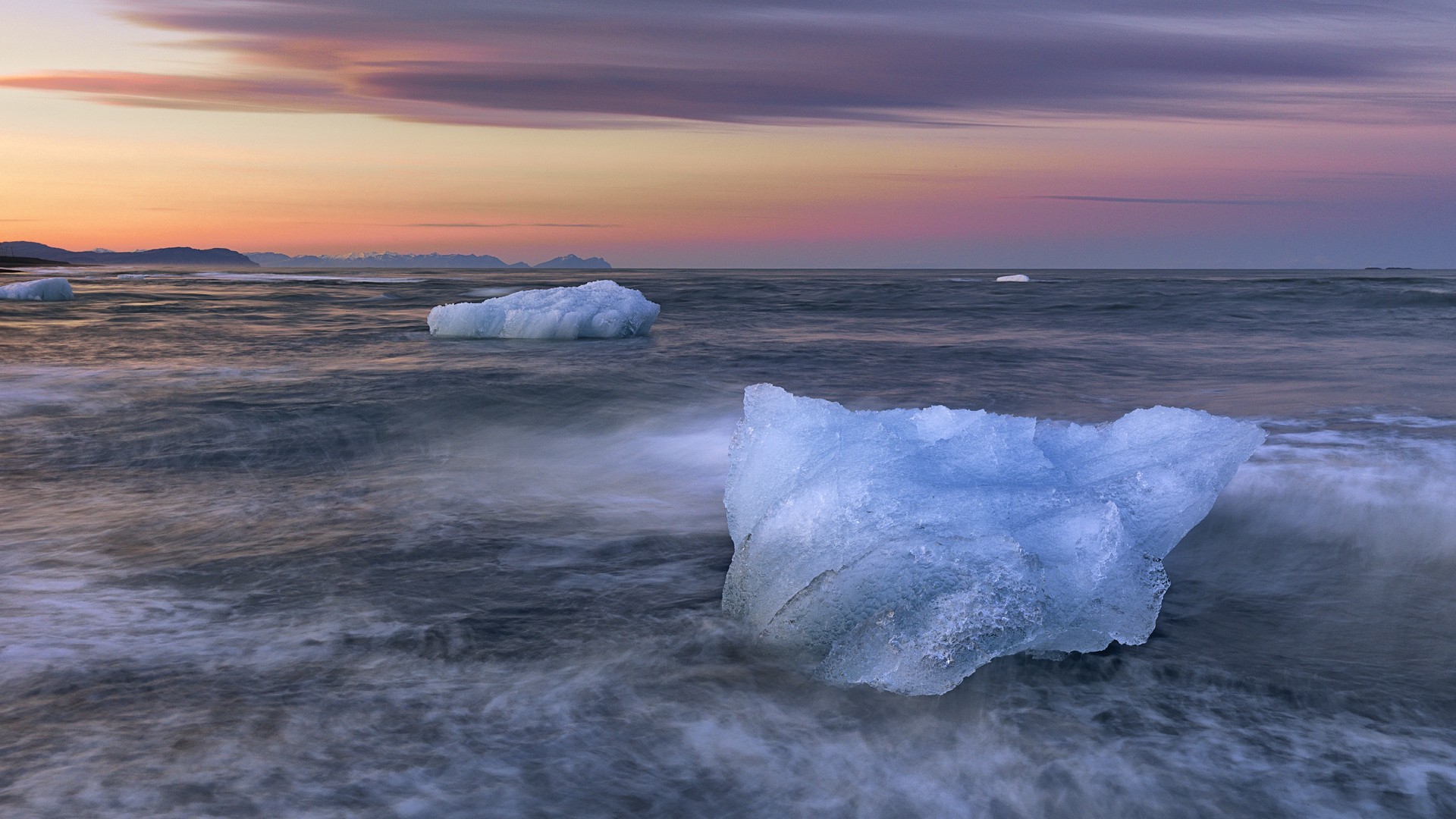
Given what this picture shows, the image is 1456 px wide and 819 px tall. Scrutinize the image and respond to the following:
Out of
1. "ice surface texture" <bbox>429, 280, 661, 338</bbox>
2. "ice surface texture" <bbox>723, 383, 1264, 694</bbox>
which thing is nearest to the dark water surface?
"ice surface texture" <bbox>723, 383, 1264, 694</bbox>

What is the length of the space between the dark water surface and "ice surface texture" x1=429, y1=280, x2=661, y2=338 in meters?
6.92

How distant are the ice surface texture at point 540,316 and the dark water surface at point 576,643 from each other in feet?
22.7

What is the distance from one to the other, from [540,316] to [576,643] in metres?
12.7

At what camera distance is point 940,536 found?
305cm

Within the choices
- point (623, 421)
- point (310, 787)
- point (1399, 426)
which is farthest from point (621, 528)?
point (1399, 426)

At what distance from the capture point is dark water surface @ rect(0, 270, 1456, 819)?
94.3 inches

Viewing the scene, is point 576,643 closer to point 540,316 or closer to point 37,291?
point 540,316

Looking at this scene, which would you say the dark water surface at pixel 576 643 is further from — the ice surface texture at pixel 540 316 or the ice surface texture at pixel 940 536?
the ice surface texture at pixel 540 316

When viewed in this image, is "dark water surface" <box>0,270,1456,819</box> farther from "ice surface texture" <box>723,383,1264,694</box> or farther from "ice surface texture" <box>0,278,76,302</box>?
"ice surface texture" <box>0,278,76,302</box>

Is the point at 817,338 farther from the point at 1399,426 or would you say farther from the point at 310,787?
the point at 310,787

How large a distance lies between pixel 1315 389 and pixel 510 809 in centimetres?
944

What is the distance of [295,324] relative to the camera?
63.3 feet

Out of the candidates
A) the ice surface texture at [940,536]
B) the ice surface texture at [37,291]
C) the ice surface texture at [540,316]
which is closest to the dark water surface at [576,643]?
the ice surface texture at [940,536]

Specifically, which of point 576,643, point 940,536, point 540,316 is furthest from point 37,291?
point 940,536
